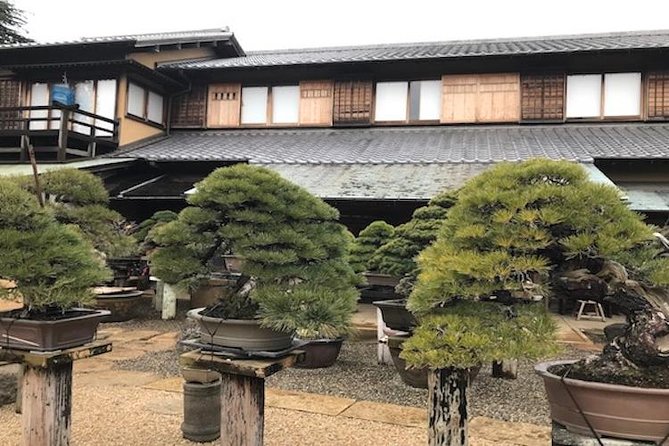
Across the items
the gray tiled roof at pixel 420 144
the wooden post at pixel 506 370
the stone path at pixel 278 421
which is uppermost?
the gray tiled roof at pixel 420 144

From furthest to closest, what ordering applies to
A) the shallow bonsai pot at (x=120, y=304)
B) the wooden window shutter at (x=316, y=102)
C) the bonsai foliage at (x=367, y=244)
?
the wooden window shutter at (x=316, y=102) < the shallow bonsai pot at (x=120, y=304) < the bonsai foliage at (x=367, y=244)

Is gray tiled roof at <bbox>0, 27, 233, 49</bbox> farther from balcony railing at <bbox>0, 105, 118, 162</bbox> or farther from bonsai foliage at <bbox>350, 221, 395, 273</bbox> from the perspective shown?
bonsai foliage at <bbox>350, 221, 395, 273</bbox>

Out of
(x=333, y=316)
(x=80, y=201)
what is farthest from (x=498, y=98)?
(x=333, y=316)

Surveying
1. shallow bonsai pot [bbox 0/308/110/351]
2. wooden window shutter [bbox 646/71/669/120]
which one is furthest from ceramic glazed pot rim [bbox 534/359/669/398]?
wooden window shutter [bbox 646/71/669/120]

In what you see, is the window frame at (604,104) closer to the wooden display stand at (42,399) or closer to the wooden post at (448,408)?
the wooden post at (448,408)

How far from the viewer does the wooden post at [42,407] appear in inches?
114

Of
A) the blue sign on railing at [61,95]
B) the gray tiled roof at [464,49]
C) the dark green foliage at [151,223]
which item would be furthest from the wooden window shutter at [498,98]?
→ the blue sign on railing at [61,95]

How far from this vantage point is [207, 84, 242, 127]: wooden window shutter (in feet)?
43.5

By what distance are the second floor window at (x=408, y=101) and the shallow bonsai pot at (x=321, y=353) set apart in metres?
7.93

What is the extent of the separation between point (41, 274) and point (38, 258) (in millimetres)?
83

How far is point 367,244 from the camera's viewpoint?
19.2 ft

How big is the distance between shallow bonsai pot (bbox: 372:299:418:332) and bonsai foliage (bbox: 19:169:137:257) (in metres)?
2.68

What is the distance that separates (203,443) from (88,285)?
131cm

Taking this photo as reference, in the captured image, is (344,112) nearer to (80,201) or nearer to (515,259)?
(80,201)
